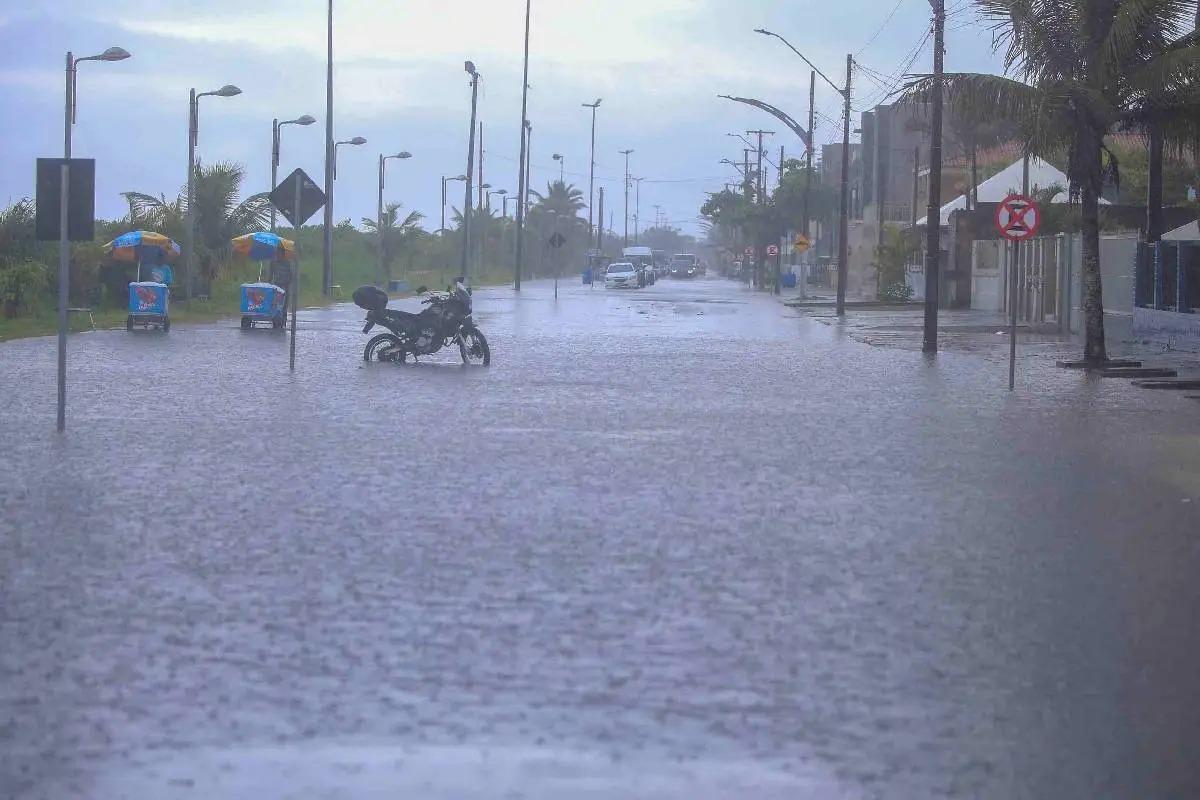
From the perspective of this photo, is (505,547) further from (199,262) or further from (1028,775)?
(199,262)

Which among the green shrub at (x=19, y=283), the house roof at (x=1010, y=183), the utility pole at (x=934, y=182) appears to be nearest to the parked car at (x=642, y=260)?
the house roof at (x=1010, y=183)

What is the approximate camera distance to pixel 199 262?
174 feet

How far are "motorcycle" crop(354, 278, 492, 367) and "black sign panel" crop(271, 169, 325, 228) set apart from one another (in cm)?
185

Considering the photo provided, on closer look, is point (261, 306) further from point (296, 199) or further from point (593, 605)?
point (593, 605)

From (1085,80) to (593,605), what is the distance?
19.8m

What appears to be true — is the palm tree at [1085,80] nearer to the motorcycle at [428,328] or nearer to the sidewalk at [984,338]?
the sidewalk at [984,338]

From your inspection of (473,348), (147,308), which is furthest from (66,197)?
(147,308)

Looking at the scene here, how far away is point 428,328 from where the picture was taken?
26.5m

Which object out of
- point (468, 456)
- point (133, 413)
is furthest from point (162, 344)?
point (468, 456)

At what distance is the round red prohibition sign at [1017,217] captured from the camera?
23234 millimetres

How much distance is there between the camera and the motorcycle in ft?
86.5

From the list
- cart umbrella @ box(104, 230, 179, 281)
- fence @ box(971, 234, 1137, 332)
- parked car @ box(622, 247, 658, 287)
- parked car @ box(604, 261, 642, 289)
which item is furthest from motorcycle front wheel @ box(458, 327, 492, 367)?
parked car @ box(622, 247, 658, 287)

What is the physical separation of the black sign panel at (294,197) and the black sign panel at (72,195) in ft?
27.6

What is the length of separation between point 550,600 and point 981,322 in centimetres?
3857
